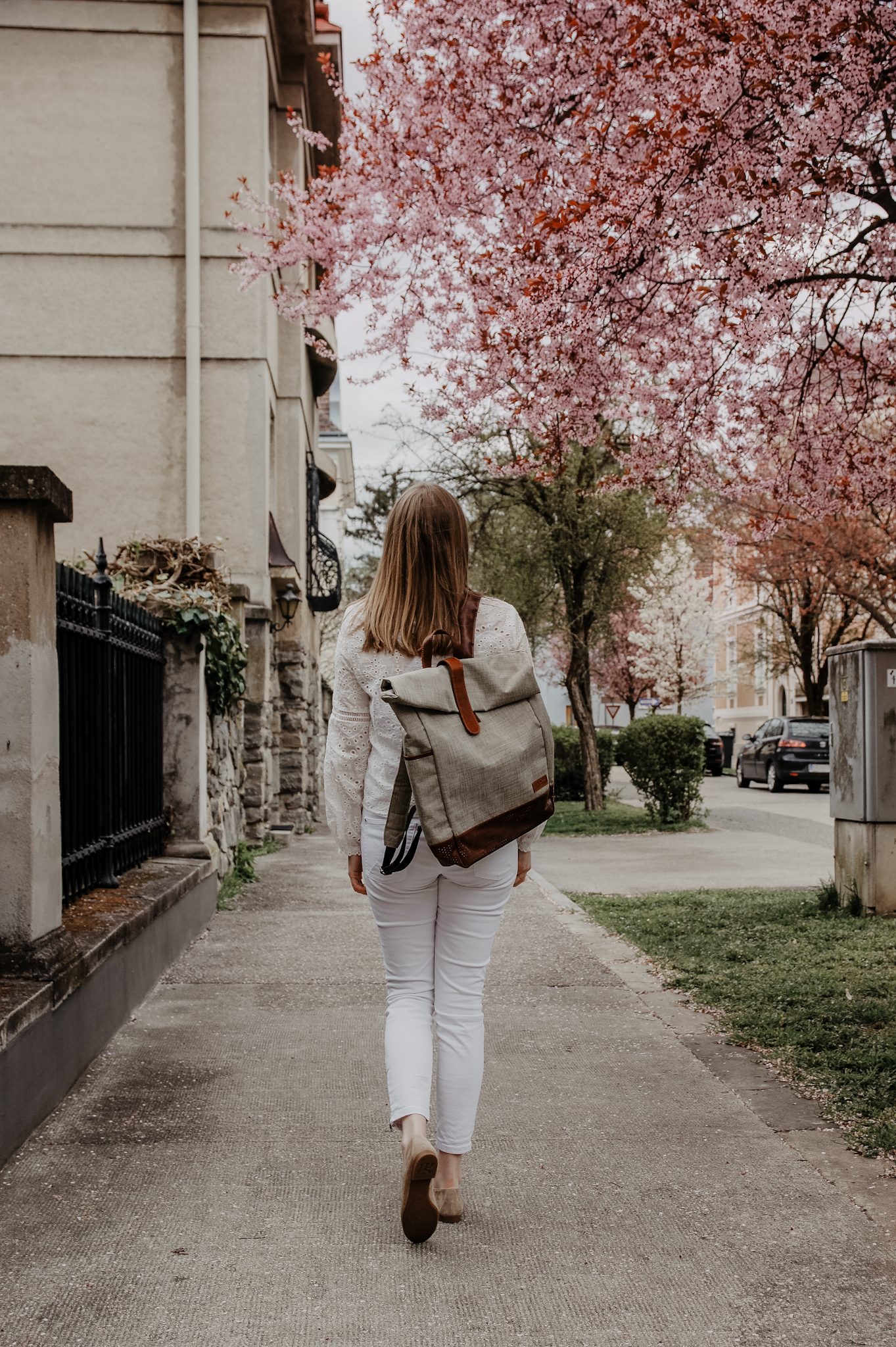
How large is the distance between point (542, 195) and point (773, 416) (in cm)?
222

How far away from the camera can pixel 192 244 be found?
475 inches

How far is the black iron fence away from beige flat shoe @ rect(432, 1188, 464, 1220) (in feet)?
7.94

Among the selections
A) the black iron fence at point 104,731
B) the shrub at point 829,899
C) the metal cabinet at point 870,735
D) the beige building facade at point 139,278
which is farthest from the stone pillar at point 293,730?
the metal cabinet at point 870,735

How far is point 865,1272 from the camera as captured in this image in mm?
2746

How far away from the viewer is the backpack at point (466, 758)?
2857 millimetres

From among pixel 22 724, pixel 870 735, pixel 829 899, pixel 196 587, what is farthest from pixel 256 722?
pixel 22 724

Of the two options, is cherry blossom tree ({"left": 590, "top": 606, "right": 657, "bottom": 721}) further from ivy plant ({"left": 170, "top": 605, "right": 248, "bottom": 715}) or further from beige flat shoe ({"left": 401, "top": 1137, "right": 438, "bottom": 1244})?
beige flat shoe ({"left": 401, "top": 1137, "right": 438, "bottom": 1244})

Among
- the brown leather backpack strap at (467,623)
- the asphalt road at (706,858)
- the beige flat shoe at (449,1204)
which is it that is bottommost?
the asphalt road at (706,858)

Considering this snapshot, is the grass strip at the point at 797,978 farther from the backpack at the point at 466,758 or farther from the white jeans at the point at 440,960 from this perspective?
the backpack at the point at 466,758

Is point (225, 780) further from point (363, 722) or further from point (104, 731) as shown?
point (363, 722)

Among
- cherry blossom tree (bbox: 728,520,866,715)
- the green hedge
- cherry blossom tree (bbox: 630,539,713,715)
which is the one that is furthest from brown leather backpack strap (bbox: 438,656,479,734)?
cherry blossom tree (bbox: 630,539,713,715)

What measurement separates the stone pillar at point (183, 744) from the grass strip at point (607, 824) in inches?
279

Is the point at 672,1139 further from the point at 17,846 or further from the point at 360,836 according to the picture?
the point at 17,846

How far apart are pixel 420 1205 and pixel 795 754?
73.3 feet
